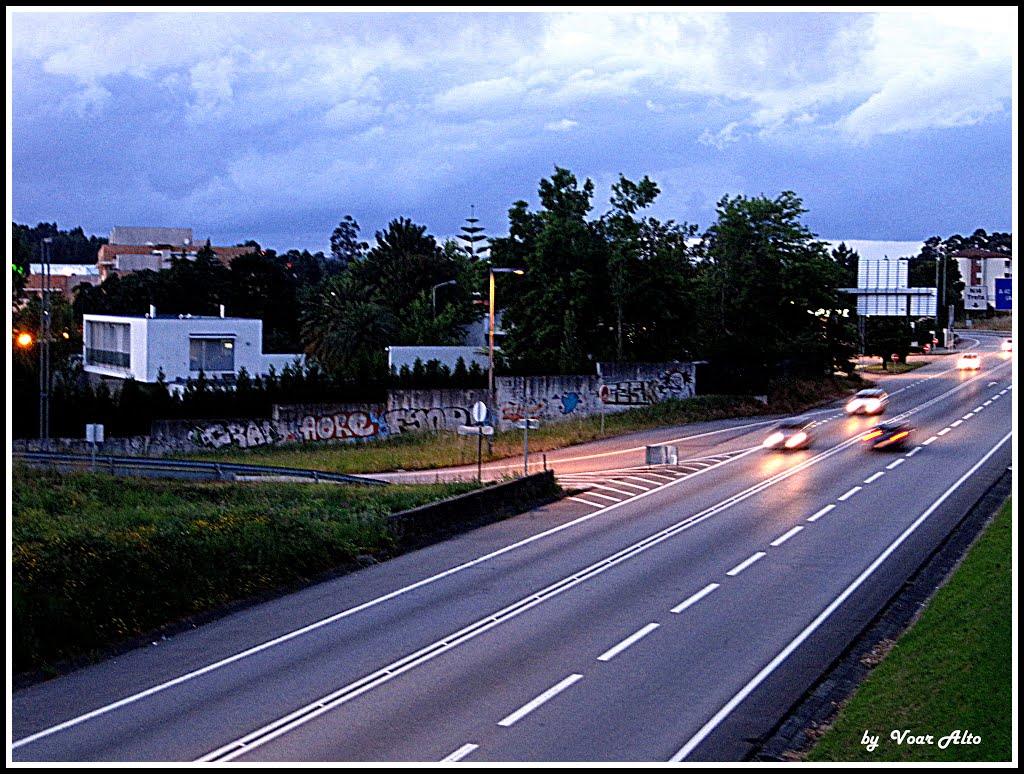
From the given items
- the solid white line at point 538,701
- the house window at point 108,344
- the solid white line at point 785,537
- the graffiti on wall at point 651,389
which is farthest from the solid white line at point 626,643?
the house window at point 108,344

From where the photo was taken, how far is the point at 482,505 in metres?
29.7

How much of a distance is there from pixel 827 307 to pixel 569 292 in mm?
15951

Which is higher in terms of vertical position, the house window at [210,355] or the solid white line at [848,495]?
the house window at [210,355]

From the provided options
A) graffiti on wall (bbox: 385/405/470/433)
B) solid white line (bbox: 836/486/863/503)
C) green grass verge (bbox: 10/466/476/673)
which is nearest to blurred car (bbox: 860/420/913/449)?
solid white line (bbox: 836/486/863/503)

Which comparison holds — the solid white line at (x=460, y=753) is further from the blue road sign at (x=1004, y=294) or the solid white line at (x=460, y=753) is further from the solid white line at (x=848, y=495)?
the solid white line at (x=848, y=495)

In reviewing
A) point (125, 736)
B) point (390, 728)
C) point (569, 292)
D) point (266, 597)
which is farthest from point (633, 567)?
point (569, 292)

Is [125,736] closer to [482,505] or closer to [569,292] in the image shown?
[482,505]

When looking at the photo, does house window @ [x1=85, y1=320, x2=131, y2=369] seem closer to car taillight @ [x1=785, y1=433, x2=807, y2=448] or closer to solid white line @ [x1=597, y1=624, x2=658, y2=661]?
car taillight @ [x1=785, y1=433, x2=807, y2=448]

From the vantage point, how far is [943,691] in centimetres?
1448

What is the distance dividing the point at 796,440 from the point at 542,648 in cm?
2687

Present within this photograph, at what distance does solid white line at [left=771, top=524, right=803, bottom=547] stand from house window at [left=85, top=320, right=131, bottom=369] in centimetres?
5131

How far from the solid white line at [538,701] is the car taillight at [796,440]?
2801cm

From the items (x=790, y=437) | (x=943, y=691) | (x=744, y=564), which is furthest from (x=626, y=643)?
(x=790, y=437)

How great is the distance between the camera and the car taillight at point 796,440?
4253 cm
